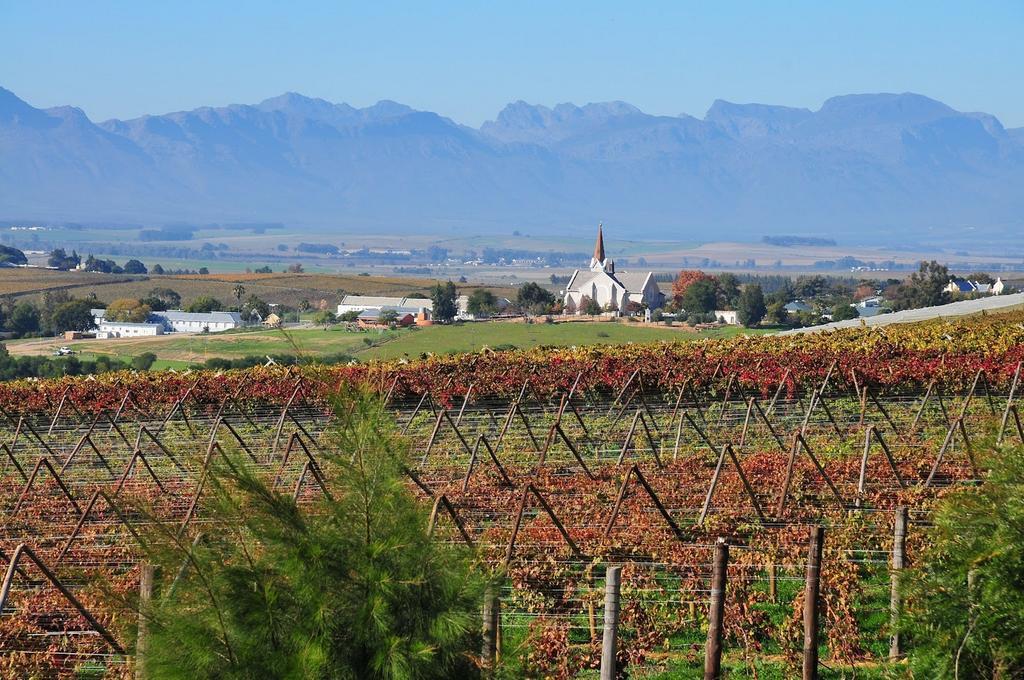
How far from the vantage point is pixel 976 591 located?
7.44 meters

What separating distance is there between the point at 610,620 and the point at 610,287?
14393 centimetres

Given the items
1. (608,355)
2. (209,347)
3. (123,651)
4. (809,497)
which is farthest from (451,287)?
(123,651)

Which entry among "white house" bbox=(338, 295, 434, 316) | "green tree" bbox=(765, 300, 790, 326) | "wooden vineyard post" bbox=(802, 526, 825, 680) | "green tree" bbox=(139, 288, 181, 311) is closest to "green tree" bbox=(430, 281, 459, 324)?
"green tree" bbox=(765, 300, 790, 326)

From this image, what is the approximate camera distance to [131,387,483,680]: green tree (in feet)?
19.9

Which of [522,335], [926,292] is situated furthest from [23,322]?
[926,292]

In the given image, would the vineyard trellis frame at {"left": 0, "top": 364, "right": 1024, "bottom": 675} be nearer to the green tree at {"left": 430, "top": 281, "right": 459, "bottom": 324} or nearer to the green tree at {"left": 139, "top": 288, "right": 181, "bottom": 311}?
the green tree at {"left": 430, "top": 281, "right": 459, "bottom": 324}

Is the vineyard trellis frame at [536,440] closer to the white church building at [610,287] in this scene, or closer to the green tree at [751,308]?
the green tree at [751,308]

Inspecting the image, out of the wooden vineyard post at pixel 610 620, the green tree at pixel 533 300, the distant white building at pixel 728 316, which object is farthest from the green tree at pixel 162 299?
the wooden vineyard post at pixel 610 620

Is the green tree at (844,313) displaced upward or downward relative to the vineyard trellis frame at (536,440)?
downward

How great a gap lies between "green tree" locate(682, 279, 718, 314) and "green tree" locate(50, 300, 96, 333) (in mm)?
45209

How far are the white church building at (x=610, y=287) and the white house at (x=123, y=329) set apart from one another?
51.8 meters

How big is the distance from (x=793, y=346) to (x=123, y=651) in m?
21.9

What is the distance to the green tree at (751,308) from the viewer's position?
84.9 metres

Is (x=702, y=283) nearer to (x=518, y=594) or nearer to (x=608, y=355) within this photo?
(x=608, y=355)
